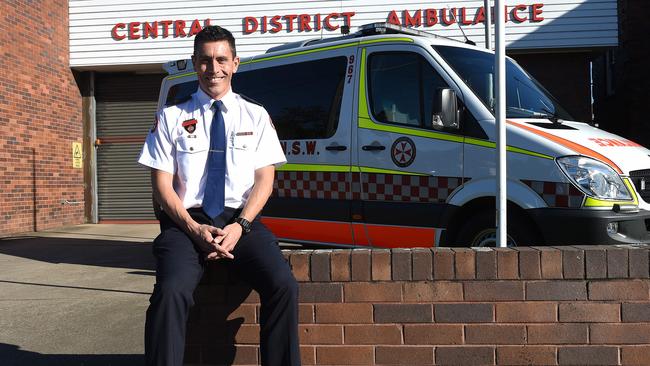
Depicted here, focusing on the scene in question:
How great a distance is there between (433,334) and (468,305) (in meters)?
0.21

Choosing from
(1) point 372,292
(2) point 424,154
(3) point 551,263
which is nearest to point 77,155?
(2) point 424,154

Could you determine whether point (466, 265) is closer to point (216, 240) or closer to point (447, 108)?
point (216, 240)

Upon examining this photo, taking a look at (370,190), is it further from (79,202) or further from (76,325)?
(79,202)

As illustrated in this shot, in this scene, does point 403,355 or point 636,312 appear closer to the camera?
point 636,312

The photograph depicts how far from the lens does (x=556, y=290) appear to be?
2.41m

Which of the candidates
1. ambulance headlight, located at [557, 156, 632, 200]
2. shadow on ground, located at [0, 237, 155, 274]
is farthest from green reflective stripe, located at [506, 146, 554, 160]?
shadow on ground, located at [0, 237, 155, 274]

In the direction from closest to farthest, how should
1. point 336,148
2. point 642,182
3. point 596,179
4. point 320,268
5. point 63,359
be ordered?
point 320,268 → point 63,359 → point 596,179 → point 642,182 → point 336,148

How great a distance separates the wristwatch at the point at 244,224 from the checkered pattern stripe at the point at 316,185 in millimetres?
2474

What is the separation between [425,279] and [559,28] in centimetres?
1019

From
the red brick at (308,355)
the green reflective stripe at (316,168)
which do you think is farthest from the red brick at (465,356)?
the green reflective stripe at (316,168)

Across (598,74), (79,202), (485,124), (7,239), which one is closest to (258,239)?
(485,124)

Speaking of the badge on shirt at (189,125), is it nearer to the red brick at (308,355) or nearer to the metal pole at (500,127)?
the red brick at (308,355)

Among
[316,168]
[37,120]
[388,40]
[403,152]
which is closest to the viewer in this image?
[403,152]

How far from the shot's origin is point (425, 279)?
2.45 meters
